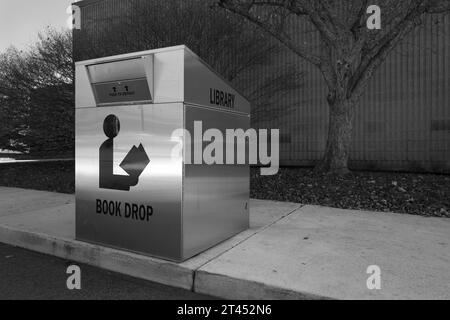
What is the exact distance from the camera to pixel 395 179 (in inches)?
314

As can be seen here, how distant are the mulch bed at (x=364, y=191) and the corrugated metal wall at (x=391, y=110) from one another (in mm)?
2258

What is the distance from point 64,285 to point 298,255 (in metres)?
2.32

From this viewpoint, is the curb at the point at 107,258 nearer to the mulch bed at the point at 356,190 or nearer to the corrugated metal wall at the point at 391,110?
the mulch bed at the point at 356,190

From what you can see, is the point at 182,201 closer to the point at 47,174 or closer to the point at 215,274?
the point at 215,274

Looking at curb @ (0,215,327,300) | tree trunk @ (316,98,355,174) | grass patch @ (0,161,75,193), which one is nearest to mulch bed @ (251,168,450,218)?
tree trunk @ (316,98,355,174)

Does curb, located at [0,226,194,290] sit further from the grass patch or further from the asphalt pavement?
the grass patch

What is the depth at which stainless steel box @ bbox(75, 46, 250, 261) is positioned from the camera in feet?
12.2

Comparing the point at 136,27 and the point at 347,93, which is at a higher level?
the point at 136,27

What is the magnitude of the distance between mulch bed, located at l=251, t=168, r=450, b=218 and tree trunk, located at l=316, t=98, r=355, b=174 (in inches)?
13.5

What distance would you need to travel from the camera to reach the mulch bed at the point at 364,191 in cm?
636

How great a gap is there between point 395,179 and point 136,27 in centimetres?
711

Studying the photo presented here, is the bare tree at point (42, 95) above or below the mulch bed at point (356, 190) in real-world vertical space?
above

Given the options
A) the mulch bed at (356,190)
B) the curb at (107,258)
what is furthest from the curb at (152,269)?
the mulch bed at (356,190)
